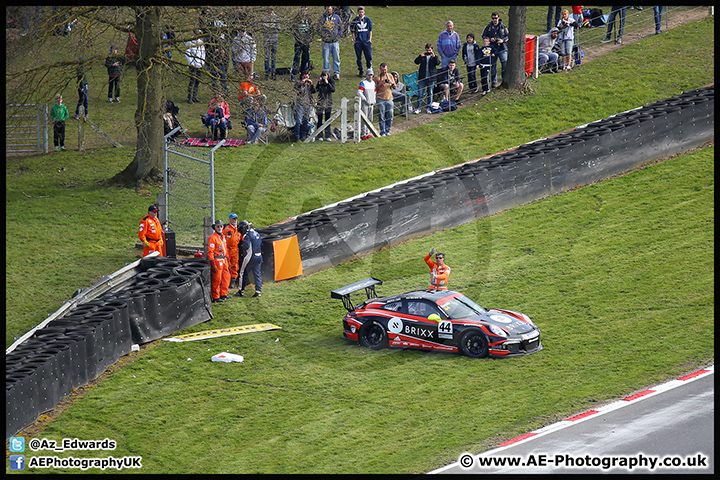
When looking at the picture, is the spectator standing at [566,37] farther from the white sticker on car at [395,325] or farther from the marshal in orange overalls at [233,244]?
the white sticker on car at [395,325]

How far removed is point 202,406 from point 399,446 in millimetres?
3755

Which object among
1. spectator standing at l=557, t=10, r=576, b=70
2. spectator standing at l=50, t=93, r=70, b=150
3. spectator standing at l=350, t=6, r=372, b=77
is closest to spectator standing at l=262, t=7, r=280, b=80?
spectator standing at l=350, t=6, r=372, b=77

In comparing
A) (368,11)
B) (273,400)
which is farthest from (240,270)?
(368,11)

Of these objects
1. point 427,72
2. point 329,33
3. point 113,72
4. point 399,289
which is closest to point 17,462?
point 399,289

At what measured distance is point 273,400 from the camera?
47.5 ft

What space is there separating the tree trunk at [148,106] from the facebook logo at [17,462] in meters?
14.1

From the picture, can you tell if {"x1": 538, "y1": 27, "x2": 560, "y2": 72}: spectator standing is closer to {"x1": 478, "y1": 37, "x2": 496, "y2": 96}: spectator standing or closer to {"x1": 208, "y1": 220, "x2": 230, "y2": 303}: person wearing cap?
{"x1": 478, "y1": 37, "x2": 496, "y2": 96}: spectator standing

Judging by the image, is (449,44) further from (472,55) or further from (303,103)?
(303,103)

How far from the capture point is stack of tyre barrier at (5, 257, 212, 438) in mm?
13523

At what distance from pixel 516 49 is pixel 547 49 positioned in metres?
2.64

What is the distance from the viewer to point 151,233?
20531mm

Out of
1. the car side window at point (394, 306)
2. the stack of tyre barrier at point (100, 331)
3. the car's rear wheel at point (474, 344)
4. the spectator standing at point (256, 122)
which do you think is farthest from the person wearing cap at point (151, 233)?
the car's rear wheel at point (474, 344)

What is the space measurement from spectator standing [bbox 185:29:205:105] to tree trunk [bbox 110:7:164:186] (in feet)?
3.40
